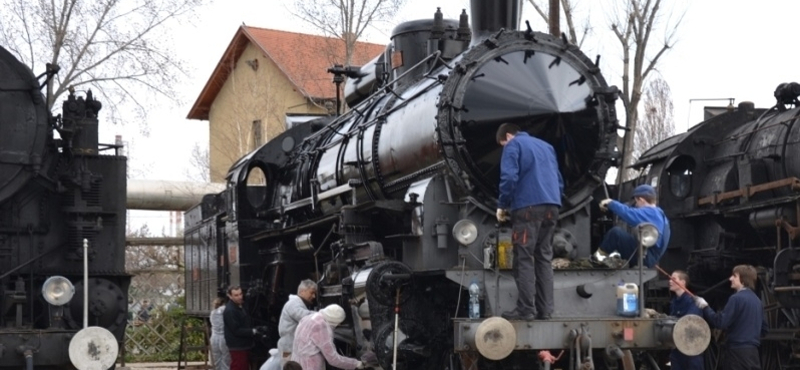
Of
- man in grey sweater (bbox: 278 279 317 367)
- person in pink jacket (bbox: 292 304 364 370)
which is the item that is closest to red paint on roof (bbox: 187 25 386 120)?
man in grey sweater (bbox: 278 279 317 367)

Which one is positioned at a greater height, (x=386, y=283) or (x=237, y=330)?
(x=386, y=283)

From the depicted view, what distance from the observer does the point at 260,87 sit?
40219 millimetres

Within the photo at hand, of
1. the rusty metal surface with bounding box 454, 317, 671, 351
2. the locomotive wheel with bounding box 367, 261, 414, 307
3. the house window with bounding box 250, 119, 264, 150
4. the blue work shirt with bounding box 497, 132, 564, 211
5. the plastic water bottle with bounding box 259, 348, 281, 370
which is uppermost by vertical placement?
the house window with bounding box 250, 119, 264, 150

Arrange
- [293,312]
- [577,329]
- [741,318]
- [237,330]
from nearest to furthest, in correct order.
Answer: [577,329], [741,318], [293,312], [237,330]

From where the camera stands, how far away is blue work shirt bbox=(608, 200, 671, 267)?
10219 mm

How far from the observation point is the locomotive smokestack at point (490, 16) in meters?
11.3

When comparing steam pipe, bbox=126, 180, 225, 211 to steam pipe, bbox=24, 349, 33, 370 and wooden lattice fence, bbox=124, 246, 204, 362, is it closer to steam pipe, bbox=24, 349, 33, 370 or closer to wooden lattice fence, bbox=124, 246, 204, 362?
wooden lattice fence, bbox=124, 246, 204, 362

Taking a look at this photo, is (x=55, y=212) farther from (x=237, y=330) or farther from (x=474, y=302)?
(x=474, y=302)

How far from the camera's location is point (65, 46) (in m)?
23.4

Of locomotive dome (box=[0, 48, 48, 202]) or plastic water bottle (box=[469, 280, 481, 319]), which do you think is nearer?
plastic water bottle (box=[469, 280, 481, 319])

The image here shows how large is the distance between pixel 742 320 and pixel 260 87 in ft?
100

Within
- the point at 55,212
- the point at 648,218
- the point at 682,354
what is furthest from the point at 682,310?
the point at 55,212

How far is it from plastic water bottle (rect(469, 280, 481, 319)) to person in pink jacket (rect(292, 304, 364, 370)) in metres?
1.36

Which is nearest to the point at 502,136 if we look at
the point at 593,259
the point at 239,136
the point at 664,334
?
the point at 593,259
